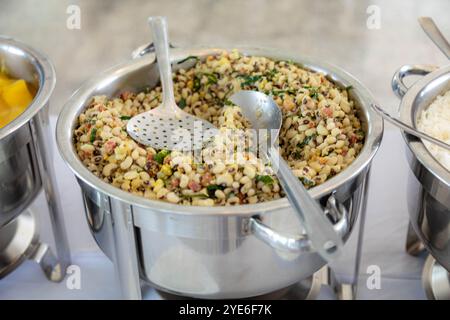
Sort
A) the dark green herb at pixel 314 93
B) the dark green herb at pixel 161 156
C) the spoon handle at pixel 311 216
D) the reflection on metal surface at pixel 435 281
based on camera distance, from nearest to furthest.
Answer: the spoon handle at pixel 311 216
the dark green herb at pixel 161 156
the dark green herb at pixel 314 93
the reflection on metal surface at pixel 435 281

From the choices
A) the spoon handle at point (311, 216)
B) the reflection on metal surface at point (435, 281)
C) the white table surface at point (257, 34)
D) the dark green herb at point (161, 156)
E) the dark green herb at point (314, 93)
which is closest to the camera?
the spoon handle at point (311, 216)

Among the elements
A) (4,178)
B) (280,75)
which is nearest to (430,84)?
(280,75)

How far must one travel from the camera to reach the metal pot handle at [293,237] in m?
0.83

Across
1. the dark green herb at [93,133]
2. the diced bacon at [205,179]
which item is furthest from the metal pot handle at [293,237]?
the dark green herb at [93,133]

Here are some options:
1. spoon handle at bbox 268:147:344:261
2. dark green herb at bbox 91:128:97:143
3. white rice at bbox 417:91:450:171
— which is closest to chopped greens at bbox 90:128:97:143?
dark green herb at bbox 91:128:97:143

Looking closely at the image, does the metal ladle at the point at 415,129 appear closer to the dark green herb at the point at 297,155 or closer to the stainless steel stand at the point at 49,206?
the dark green herb at the point at 297,155

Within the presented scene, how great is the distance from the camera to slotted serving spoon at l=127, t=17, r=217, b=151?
1.10m

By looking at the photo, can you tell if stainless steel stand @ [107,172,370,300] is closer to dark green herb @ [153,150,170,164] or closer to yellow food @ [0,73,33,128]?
dark green herb @ [153,150,170,164]

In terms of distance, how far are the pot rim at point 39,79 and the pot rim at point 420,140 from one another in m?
0.65

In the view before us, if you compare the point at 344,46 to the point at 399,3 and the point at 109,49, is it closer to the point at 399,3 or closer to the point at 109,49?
the point at 399,3

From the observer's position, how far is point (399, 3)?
2.59 m

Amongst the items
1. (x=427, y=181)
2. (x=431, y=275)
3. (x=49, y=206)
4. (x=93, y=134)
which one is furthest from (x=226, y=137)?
(x=431, y=275)

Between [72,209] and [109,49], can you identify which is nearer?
[72,209]

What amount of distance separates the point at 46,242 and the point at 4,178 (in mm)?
367
